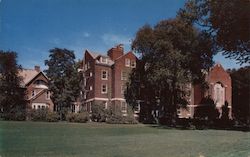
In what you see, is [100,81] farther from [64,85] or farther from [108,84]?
[64,85]

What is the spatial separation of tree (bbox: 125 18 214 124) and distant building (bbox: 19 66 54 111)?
4.84 m

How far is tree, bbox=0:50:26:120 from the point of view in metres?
10.7

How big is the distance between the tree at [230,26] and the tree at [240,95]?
10141 mm

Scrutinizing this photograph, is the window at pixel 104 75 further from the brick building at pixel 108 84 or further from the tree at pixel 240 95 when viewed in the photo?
the tree at pixel 240 95

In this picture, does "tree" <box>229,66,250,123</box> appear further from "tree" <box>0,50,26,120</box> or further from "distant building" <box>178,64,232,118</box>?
"tree" <box>0,50,26,120</box>

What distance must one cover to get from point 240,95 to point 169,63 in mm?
14124

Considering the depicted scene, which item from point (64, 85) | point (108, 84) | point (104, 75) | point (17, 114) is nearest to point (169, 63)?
point (108, 84)

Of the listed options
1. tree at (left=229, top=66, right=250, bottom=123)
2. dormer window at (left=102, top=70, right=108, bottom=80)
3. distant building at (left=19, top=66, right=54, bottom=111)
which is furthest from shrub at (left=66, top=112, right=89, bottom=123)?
tree at (left=229, top=66, right=250, bottom=123)

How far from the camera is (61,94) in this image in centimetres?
1955

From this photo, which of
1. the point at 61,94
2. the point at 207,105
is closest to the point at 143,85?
the point at 61,94

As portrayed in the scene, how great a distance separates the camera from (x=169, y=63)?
29297 mm

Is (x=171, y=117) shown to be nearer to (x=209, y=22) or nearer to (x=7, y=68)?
(x=209, y=22)

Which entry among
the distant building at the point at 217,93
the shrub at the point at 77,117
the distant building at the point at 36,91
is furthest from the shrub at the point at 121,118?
the distant building at the point at 217,93

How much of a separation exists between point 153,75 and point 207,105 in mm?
22310
